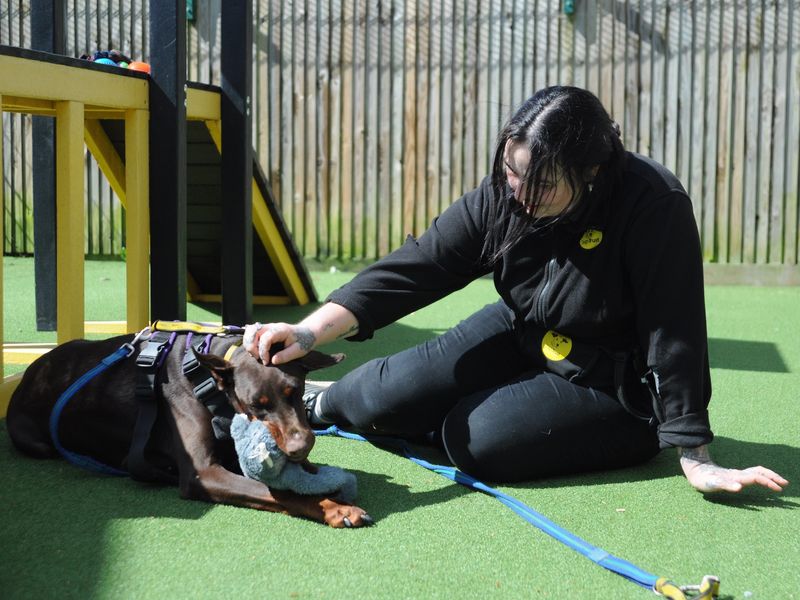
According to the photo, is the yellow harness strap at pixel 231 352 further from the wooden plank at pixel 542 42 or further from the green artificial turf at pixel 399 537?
the wooden plank at pixel 542 42

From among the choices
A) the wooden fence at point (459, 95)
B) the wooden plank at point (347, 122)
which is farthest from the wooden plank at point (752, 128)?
the wooden plank at point (347, 122)

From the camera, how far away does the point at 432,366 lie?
12.8 ft

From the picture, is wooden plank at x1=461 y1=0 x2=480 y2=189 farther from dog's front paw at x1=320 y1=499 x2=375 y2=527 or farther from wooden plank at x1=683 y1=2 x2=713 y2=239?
dog's front paw at x1=320 y1=499 x2=375 y2=527

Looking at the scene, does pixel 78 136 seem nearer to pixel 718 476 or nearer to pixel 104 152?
pixel 104 152

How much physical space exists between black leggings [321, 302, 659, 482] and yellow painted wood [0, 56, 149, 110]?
164cm

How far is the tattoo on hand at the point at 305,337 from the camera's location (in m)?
3.28

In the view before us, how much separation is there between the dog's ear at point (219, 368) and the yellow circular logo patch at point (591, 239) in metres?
1.23

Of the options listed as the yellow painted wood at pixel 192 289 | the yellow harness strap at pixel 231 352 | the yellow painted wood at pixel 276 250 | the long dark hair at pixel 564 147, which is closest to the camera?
the long dark hair at pixel 564 147

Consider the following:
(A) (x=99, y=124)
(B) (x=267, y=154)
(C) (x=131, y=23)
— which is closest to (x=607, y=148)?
(A) (x=99, y=124)

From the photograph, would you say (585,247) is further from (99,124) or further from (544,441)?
(99,124)

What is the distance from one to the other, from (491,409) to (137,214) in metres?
2.06

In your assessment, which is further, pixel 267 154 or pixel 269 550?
pixel 267 154

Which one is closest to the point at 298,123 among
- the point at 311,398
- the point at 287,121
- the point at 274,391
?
the point at 287,121

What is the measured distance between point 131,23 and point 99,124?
12.5 ft
